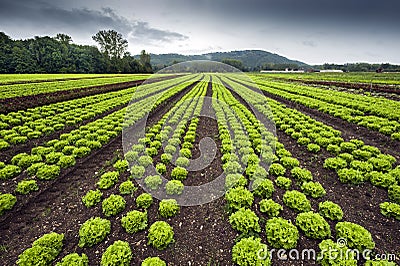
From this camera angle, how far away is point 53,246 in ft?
19.1

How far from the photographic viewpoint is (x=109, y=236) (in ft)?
21.1

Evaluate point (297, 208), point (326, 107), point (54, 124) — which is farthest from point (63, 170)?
point (326, 107)

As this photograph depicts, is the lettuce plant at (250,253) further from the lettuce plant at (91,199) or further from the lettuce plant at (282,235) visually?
the lettuce plant at (91,199)

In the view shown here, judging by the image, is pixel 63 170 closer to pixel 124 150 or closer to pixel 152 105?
pixel 124 150

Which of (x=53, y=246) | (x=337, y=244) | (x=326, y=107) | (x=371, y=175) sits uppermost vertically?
(x=326, y=107)

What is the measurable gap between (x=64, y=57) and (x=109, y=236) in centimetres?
11456

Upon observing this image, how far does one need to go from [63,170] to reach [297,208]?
10.7 meters

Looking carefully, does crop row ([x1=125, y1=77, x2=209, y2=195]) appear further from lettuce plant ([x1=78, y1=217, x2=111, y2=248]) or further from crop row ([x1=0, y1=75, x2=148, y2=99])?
crop row ([x1=0, y1=75, x2=148, y2=99])

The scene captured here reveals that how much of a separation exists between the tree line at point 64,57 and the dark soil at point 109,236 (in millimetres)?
93298

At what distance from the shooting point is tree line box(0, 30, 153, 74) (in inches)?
3039

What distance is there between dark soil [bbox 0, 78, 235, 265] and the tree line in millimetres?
93298

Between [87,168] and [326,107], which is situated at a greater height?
[326,107]

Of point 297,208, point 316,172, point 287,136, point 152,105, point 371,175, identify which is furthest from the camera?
point 152,105

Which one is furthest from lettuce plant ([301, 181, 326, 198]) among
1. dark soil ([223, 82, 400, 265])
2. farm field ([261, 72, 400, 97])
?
farm field ([261, 72, 400, 97])
